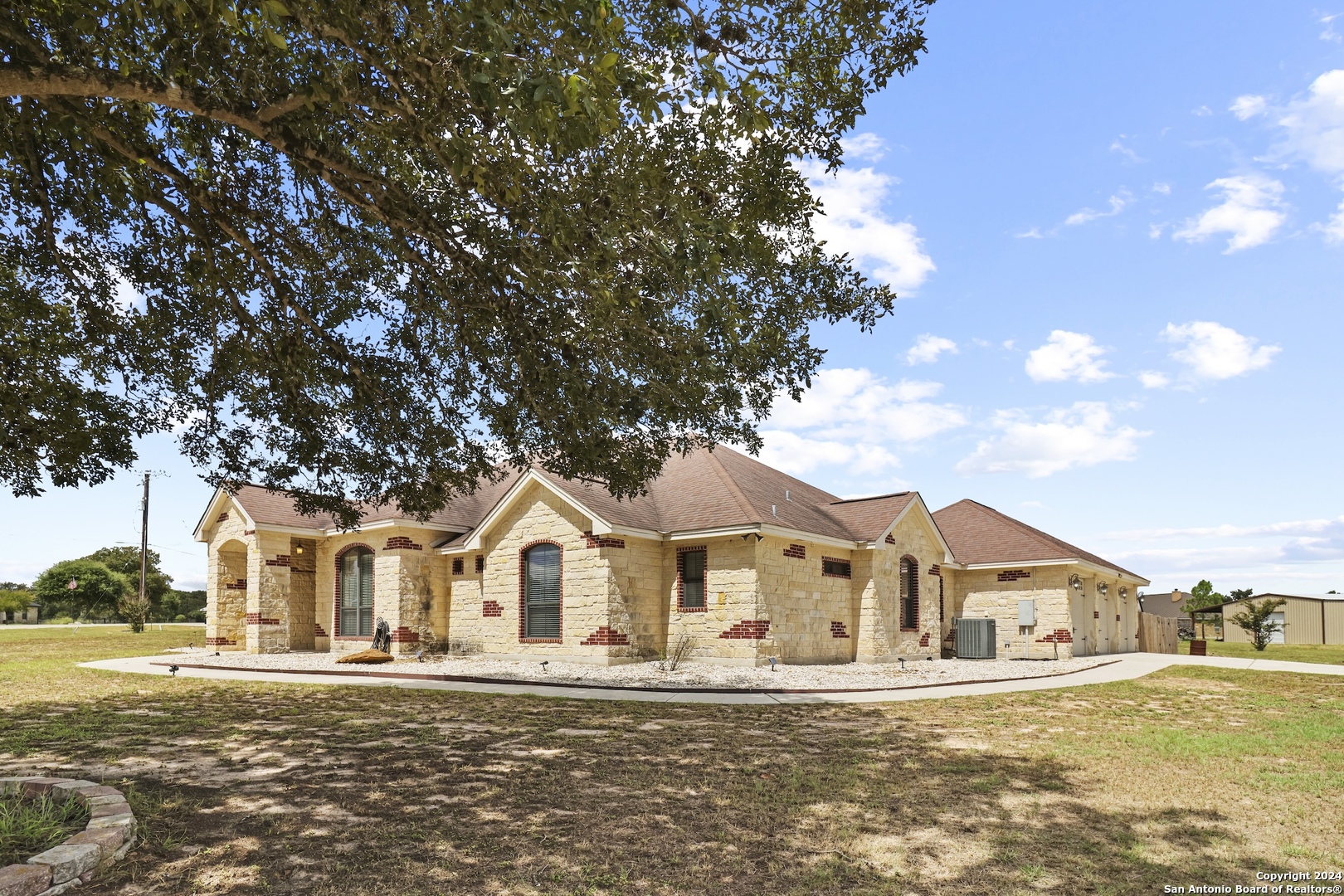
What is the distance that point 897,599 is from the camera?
2370cm

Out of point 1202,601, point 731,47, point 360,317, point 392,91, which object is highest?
point 731,47

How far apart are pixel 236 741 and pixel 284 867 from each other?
211 inches

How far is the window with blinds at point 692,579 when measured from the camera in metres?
20.5

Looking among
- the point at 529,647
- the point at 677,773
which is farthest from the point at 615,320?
the point at 529,647

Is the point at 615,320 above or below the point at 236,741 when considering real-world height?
above

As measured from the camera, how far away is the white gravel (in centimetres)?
1623

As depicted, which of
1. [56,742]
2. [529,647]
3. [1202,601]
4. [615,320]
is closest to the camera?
[615,320]

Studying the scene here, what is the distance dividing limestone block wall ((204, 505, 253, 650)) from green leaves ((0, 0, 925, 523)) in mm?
16293

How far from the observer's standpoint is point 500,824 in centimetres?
609

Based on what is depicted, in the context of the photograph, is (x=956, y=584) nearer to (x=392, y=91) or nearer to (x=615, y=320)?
(x=615, y=320)

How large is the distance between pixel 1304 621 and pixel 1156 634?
2894 cm

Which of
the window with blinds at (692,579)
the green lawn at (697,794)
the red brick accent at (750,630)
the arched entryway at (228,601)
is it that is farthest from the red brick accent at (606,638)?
the arched entryway at (228,601)

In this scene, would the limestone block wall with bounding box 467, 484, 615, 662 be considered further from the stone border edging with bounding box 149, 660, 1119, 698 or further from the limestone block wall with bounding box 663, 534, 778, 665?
the stone border edging with bounding box 149, 660, 1119, 698

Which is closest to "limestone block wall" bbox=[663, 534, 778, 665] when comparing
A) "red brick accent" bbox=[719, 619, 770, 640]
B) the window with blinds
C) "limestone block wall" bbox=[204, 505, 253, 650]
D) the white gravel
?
"red brick accent" bbox=[719, 619, 770, 640]
